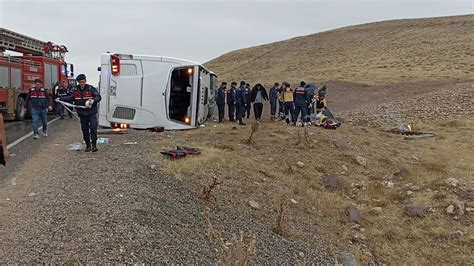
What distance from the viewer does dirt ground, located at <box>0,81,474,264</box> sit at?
518cm

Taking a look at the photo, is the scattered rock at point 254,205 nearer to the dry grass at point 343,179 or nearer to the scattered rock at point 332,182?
the dry grass at point 343,179

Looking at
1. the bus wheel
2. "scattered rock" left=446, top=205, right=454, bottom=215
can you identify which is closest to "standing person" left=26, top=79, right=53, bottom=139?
the bus wheel

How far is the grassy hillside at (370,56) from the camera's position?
3844 cm

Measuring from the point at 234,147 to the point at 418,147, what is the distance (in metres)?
6.03

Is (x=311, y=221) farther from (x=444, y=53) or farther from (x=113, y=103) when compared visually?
(x=444, y=53)

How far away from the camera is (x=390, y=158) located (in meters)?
11.9

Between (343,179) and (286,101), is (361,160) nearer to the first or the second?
(343,179)

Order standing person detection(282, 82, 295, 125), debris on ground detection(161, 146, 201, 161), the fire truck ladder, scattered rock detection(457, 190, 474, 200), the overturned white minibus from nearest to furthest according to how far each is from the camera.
→ debris on ground detection(161, 146, 201, 161), scattered rock detection(457, 190, 474, 200), the overturned white minibus, standing person detection(282, 82, 295, 125), the fire truck ladder

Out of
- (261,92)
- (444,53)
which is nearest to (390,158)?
(261,92)

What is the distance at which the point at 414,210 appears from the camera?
8508 millimetres

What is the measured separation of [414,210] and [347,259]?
8.12ft

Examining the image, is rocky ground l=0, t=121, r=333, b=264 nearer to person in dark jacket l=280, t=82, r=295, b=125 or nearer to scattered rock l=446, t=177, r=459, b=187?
scattered rock l=446, t=177, r=459, b=187

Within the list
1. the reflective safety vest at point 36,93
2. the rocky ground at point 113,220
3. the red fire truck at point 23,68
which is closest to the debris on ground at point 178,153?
the rocky ground at point 113,220

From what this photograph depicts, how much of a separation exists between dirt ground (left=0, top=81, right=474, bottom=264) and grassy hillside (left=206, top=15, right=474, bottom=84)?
23.0 meters
